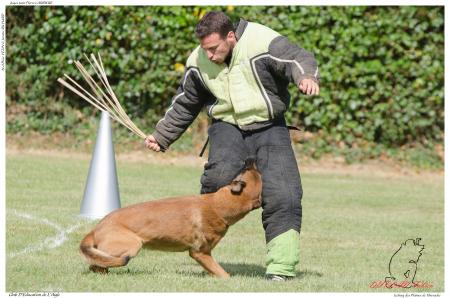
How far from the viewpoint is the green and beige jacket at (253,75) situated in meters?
6.62

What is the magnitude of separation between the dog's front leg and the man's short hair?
5.04ft

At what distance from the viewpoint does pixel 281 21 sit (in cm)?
1444

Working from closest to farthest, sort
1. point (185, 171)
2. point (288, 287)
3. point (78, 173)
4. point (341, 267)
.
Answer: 1. point (288, 287)
2. point (341, 267)
3. point (78, 173)
4. point (185, 171)

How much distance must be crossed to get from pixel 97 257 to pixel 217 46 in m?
1.70

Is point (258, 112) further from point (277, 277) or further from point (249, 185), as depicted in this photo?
point (277, 277)

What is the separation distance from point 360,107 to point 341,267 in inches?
287

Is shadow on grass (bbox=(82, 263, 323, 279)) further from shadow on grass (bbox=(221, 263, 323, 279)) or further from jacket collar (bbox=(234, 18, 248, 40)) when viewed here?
jacket collar (bbox=(234, 18, 248, 40))

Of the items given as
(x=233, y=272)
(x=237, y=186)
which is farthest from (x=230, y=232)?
(x=237, y=186)

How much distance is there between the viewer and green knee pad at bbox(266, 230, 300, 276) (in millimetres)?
6699

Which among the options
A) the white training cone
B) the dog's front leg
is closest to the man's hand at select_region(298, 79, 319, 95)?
the dog's front leg

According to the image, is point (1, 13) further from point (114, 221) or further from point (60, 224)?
point (114, 221)

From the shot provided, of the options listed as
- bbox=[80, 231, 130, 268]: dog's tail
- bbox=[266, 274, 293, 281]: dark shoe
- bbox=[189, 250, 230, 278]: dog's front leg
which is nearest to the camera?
bbox=[80, 231, 130, 268]: dog's tail

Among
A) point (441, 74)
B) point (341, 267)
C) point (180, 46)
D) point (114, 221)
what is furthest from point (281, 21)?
point (114, 221)

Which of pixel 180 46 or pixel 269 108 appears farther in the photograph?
pixel 180 46
